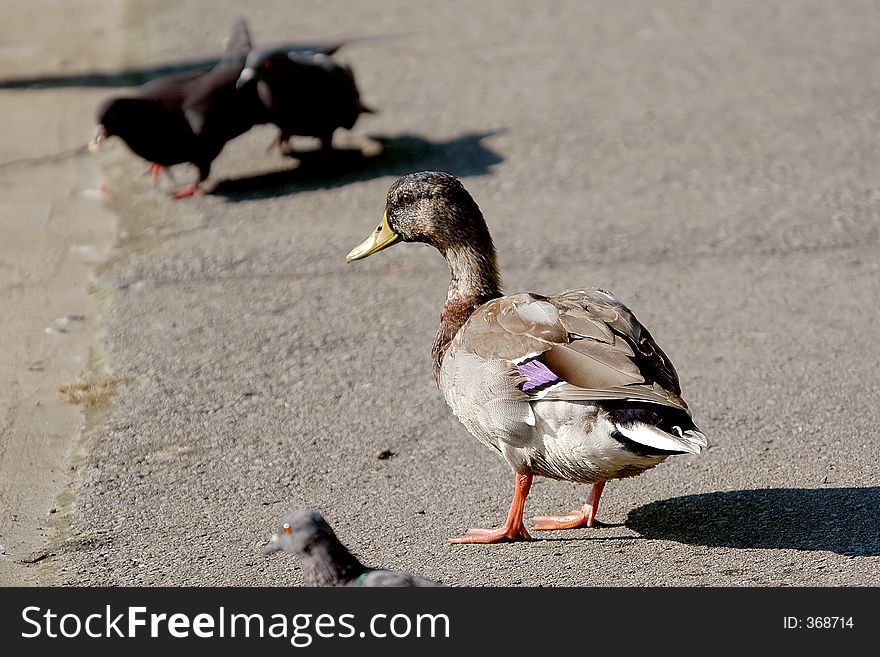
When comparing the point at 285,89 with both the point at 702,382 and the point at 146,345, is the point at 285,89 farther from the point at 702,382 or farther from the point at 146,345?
the point at 702,382

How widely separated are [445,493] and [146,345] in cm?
214

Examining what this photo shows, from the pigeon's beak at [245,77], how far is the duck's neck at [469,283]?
151 inches

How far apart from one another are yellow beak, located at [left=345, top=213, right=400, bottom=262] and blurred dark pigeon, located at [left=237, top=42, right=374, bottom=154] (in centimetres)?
332

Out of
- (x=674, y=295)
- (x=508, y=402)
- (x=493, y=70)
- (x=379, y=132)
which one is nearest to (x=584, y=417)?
(x=508, y=402)

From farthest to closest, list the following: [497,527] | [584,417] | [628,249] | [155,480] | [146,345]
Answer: [628,249]
[146,345]
[155,480]
[497,527]
[584,417]

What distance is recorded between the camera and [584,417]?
4.16 meters

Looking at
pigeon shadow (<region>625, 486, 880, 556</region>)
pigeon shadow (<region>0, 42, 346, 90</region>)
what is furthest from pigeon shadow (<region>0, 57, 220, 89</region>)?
pigeon shadow (<region>625, 486, 880, 556</region>)

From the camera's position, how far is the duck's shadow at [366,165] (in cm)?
871

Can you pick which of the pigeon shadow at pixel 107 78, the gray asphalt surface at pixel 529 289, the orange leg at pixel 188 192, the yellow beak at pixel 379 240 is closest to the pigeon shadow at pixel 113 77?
the pigeon shadow at pixel 107 78

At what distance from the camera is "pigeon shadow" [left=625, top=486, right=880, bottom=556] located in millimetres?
4379

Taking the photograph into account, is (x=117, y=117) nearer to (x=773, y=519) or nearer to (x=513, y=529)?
(x=513, y=529)

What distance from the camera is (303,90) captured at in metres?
8.53

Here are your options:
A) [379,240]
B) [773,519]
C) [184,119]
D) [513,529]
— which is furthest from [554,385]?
[184,119]

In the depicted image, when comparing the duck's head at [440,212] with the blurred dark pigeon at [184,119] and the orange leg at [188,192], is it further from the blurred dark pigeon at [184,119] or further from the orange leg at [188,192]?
the orange leg at [188,192]
